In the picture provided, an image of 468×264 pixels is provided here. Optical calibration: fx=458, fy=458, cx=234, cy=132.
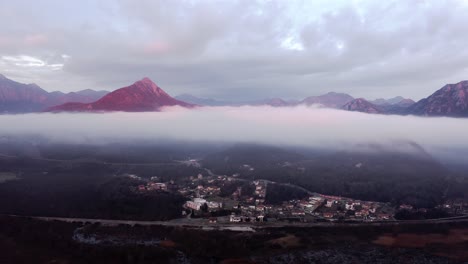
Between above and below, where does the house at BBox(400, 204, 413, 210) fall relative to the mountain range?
below

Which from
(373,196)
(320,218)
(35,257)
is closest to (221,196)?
(320,218)

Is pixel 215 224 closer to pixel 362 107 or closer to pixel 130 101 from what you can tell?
pixel 130 101

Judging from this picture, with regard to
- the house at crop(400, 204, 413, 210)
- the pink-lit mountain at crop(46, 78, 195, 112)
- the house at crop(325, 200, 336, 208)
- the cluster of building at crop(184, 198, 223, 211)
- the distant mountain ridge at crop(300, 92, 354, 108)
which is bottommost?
the cluster of building at crop(184, 198, 223, 211)

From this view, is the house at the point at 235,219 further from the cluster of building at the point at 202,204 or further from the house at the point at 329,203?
the house at the point at 329,203

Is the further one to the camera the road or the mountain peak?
the mountain peak

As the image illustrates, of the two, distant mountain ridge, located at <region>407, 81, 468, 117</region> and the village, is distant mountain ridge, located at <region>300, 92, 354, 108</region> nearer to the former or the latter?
distant mountain ridge, located at <region>407, 81, 468, 117</region>

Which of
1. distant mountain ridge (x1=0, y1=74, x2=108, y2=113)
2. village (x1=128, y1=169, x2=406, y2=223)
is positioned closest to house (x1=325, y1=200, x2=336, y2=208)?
village (x1=128, y1=169, x2=406, y2=223)

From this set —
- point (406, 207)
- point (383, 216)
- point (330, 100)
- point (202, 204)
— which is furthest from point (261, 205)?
point (330, 100)

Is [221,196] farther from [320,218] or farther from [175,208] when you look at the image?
[320,218]
